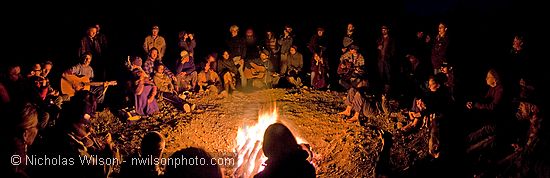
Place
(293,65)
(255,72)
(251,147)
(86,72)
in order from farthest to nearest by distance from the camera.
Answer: (293,65) → (255,72) → (86,72) → (251,147)

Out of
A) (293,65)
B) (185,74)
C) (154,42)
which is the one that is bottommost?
(185,74)

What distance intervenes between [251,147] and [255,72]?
416 centimetres

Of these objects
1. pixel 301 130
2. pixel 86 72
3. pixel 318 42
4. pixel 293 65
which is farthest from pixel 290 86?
pixel 86 72

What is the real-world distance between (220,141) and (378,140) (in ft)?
8.32

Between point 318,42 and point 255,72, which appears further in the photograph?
point 318,42

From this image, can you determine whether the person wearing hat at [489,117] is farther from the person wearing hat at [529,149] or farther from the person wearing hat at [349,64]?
the person wearing hat at [349,64]

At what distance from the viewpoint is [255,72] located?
10461 mm

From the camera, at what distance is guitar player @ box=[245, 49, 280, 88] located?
1046 cm

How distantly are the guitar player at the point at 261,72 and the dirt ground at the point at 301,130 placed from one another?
2.91 feet

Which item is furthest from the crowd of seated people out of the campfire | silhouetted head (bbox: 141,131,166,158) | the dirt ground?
the campfire

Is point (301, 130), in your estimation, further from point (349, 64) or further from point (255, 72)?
point (255, 72)

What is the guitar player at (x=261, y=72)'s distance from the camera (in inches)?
412

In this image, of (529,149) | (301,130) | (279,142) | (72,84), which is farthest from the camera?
(72,84)

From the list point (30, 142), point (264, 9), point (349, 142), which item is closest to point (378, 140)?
point (349, 142)
